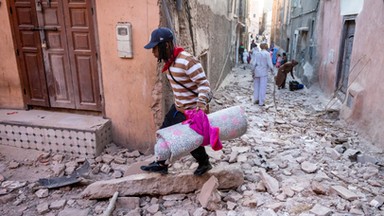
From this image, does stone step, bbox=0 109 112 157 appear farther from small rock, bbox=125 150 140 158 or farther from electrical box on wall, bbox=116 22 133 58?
electrical box on wall, bbox=116 22 133 58

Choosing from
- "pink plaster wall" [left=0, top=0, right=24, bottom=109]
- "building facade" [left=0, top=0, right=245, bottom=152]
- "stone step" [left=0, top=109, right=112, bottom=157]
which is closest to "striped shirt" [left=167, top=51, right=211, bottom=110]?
"building facade" [left=0, top=0, right=245, bottom=152]

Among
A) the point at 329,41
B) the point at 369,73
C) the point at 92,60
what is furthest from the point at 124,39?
the point at 329,41

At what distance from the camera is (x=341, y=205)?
3.04 m

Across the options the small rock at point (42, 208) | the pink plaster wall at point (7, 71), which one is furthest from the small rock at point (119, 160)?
the pink plaster wall at point (7, 71)

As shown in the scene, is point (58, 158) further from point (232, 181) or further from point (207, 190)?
point (232, 181)

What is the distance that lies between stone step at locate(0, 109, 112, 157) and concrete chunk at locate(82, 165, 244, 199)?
109 cm

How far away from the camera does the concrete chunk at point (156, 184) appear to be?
3367mm

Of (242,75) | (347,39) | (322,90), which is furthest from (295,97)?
(242,75)

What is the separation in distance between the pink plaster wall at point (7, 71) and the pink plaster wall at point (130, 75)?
168cm

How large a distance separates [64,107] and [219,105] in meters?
3.98

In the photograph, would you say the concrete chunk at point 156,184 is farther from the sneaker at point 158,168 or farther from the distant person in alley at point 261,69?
the distant person in alley at point 261,69

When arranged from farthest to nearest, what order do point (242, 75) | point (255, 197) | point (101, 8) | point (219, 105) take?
point (242, 75) < point (219, 105) < point (101, 8) < point (255, 197)

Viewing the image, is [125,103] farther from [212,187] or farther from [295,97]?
[295,97]

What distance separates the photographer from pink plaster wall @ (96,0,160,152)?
13.4 ft
